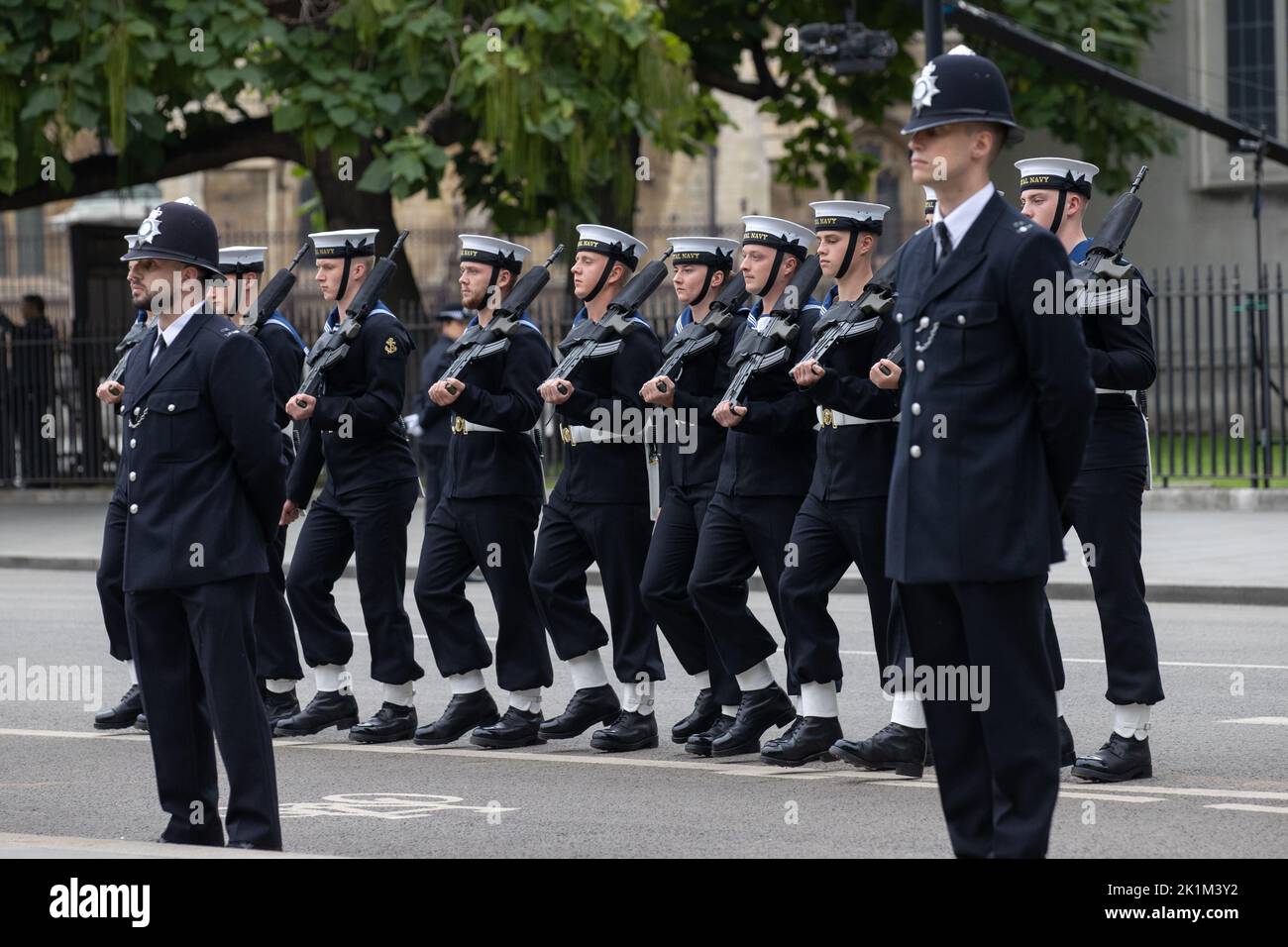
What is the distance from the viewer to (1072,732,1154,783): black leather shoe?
8062 millimetres

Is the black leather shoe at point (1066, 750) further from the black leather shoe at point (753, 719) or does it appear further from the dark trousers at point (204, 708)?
the dark trousers at point (204, 708)

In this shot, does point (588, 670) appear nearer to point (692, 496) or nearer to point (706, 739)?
point (706, 739)

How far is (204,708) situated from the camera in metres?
6.86

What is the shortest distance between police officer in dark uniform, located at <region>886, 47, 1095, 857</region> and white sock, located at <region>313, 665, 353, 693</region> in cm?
470

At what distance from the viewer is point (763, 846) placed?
7.02 meters

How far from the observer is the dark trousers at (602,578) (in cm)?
930

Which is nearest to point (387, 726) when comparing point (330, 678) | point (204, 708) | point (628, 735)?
point (330, 678)

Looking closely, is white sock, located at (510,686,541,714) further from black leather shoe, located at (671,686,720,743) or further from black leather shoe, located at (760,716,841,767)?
black leather shoe, located at (760,716,841,767)

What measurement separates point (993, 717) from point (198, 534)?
2.58 metres

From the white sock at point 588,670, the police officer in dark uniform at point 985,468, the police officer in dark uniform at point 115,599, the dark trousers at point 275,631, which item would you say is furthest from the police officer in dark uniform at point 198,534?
the dark trousers at point 275,631

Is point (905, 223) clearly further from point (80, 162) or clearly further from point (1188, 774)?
point (1188, 774)

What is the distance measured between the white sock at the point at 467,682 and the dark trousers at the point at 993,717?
4.14 meters

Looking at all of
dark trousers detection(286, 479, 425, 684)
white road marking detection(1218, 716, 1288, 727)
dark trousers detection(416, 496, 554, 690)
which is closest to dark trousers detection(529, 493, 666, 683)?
dark trousers detection(416, 496, 554, 690)
